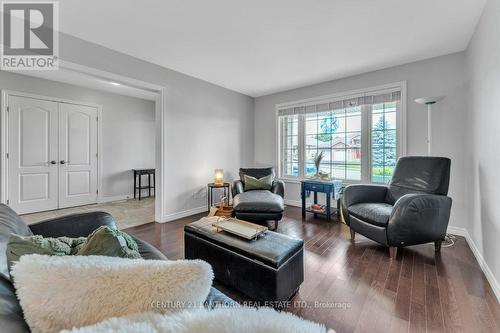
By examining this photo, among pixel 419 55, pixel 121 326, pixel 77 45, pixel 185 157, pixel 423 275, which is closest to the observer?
pixel 121 326

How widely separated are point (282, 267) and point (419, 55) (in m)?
3.26

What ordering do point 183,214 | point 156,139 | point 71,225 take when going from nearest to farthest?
1. point 71,225
2. point 156,139
3. point 183,214

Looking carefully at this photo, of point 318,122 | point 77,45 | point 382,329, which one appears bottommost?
point 382,329

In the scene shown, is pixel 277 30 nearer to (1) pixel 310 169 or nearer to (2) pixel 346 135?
(2) pixel 346 135

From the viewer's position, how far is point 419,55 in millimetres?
2900

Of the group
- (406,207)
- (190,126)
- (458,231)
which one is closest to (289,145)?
(190,126)

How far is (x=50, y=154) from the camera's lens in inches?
161

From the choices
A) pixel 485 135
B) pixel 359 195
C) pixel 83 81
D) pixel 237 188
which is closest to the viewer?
pixel 485 135

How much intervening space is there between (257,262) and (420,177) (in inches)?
87.6

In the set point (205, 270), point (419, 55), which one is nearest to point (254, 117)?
point (419, 55)

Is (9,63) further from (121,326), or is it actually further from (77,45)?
(121,326)

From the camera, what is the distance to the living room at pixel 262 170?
0.60 metres

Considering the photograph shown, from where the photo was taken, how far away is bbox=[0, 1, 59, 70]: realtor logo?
2059 millimetres

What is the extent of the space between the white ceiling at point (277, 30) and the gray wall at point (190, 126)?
7.6 inches
